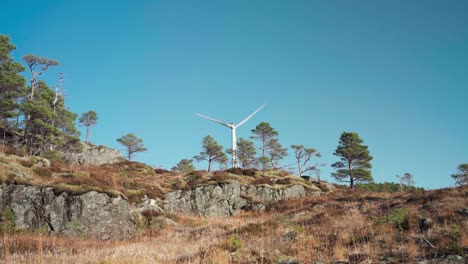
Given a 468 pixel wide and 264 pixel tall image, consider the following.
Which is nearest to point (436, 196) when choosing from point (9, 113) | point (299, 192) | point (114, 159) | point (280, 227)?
point (280, 227)

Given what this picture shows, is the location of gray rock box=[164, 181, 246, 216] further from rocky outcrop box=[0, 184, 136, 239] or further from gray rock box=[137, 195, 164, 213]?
rocky outcrop box=[0, 184, 136, 239]

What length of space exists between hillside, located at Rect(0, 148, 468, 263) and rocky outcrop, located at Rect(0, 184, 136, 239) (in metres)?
0.11

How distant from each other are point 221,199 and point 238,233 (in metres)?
13.9

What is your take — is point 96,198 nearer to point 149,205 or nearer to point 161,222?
point 161,222

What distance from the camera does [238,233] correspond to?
12.5 m

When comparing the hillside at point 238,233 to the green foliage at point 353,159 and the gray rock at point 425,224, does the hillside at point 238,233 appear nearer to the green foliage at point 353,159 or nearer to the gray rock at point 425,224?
the gray rock at point 425,224

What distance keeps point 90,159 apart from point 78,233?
40102mm

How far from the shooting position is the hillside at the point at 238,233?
7031mm

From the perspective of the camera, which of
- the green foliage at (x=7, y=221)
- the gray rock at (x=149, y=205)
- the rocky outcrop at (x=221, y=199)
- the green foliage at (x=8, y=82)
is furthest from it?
the green foliage at (x=8, y=82)

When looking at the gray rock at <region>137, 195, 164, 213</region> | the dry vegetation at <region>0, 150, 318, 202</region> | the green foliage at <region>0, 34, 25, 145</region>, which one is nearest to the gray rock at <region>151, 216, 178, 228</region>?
the gray rock at <region>137, 195, 164, 213</region>

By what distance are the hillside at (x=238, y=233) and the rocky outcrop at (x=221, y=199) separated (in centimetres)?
20

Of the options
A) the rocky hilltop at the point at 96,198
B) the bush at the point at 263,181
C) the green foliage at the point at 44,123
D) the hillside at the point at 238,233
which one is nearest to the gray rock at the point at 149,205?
the rocky hilltop at the point at 96,198

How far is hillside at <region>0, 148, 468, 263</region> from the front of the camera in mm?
7031

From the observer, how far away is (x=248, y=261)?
22.1ft
